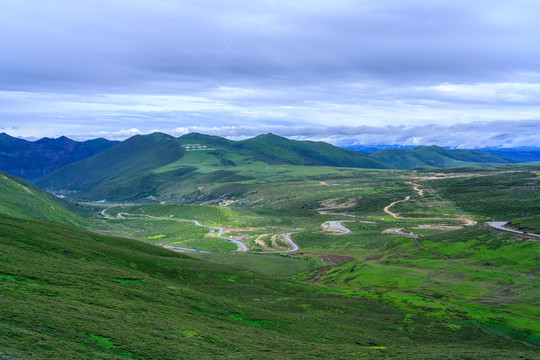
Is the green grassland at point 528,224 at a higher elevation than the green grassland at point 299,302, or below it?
higher

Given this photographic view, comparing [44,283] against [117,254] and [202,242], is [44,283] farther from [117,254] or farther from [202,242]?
[202,242]

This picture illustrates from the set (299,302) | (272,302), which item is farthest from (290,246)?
(272,302)

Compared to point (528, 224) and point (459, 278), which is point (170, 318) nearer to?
point (459, 278)

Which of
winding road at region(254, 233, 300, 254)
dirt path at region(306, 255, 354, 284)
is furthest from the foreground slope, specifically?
winding road at region(254, 233, 300, 254)

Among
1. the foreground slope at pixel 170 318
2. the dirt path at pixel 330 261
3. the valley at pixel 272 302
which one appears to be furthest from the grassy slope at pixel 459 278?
the foreground slope at pixel 170 318

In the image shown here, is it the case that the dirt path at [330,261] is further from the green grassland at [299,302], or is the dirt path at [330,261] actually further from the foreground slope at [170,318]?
the foreground slope at [170,318]

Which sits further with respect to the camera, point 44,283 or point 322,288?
point 322,288

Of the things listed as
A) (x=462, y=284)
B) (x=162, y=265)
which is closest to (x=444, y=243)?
(x=462, y=284)

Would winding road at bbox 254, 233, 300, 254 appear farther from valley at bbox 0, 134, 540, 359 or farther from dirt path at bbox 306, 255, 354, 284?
valley at bbox 0, 134, 540, 359
